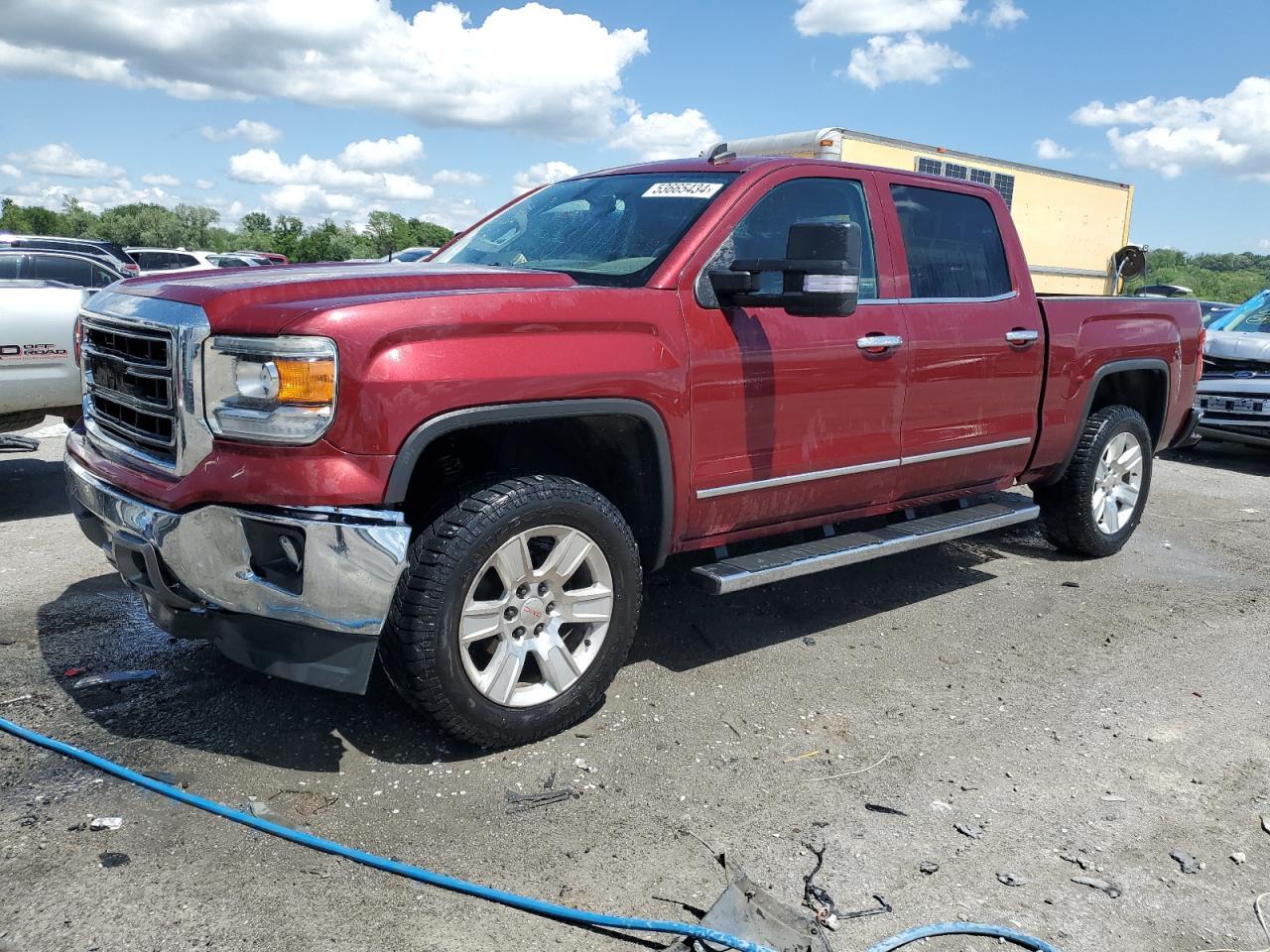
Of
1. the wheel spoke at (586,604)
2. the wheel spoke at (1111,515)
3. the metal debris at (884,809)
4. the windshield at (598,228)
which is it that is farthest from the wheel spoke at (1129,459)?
the wheel spoke at (586,604)

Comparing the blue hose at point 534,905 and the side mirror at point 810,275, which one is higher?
the side mirror at point 810,275

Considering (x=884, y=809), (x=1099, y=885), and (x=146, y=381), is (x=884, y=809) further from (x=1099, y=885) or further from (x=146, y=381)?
(x=146, y=381)

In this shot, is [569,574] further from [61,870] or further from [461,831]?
[61,870]

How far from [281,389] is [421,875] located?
1375mm

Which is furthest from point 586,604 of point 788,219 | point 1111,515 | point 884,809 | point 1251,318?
point 1251,318

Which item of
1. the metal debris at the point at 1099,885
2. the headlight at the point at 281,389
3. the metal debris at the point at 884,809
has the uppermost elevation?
the headlight at the point at 281,389

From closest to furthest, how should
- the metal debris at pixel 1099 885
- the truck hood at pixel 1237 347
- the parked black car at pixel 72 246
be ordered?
the metal debris at pixel 1099 885
the truck hood at pixel 1237 347
the parked black car at pixel 72 246

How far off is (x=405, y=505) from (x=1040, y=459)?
354 centimetres

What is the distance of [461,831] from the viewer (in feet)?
9.52

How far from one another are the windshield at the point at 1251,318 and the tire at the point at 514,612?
9090 mm

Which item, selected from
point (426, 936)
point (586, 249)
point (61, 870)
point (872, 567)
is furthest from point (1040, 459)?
point (61, 870)

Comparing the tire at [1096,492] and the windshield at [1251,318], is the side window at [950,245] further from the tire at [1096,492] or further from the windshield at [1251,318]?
the windshield at [1251,318]

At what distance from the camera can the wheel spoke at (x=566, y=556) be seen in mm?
3316

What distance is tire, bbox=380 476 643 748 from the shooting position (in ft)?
9.96
